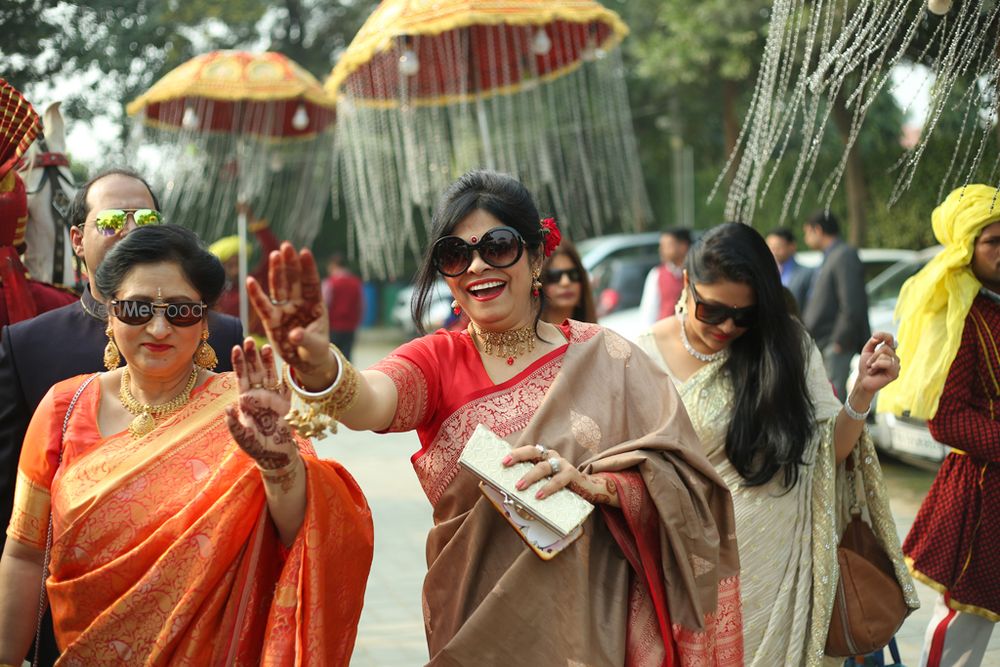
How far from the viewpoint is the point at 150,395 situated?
268 centimetres

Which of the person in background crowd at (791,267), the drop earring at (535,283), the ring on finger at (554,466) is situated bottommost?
the person in background crowd at (791,267)

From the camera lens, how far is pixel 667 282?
30.3ft

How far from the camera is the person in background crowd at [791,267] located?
8945 millimetres

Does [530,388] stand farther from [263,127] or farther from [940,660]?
[263,127]

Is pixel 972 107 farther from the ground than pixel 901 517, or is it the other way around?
pixel 972 107

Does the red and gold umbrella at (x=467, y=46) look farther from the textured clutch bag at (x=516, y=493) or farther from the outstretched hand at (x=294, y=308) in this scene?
the outstretched hand at (x=294, y=308)

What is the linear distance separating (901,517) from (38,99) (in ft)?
19.0

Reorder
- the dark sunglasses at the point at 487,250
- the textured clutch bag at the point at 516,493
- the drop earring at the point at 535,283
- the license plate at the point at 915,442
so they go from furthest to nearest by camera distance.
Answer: the license plate at the point at 915,442 < the drop earring at the point at 535,283 < the dark sunglasses at the point at 487,250 < the textured clutch bag at the point at 516,493

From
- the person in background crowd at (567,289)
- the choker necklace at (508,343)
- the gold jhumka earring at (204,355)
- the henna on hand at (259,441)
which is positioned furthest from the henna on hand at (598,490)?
the person in background crowd at (567,289)

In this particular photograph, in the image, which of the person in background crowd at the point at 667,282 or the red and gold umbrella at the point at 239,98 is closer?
the person in background crowd at the point at 667,282

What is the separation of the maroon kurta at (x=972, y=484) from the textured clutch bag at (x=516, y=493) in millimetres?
2040

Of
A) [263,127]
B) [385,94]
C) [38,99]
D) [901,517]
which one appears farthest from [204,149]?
[901,517]

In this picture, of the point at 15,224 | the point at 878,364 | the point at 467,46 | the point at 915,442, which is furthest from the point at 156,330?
the point at 467,46

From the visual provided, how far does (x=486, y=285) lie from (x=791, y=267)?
696 cm
